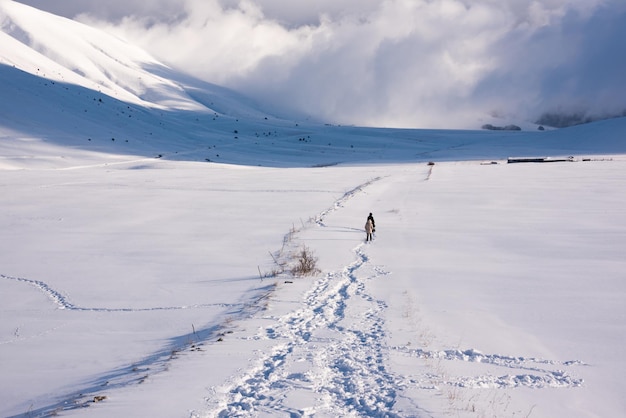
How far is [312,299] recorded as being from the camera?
11.1 meters

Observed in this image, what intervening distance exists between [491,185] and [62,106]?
47222 millimetres

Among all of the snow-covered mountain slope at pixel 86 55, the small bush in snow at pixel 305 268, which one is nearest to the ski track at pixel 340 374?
the small bush in snow at pixel 305 268

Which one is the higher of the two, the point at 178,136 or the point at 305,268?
the point at 178,136

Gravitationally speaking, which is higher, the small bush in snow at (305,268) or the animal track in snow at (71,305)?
the small bush in snow at (305,268)

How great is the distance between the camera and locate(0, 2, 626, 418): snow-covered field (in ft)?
22.5

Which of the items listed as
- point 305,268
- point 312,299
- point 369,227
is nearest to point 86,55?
point 369,227

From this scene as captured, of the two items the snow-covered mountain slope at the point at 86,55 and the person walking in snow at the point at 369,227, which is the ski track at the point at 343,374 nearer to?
the person walking in snow at the point at 369,227

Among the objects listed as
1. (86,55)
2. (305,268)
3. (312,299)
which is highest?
(86,55)

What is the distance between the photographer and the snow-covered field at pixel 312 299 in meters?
6.86

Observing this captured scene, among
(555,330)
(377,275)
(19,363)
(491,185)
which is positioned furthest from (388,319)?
(491,185)

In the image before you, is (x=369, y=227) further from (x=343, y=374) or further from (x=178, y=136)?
(x=178, y=136)

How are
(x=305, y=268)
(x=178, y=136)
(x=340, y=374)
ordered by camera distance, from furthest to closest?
1. (x=178, y=136)
2. (x=305, y=268)
3. (x=340, y=374)

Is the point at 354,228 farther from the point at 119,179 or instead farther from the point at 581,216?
the point at 119,179

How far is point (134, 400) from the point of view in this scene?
6.51 meters
